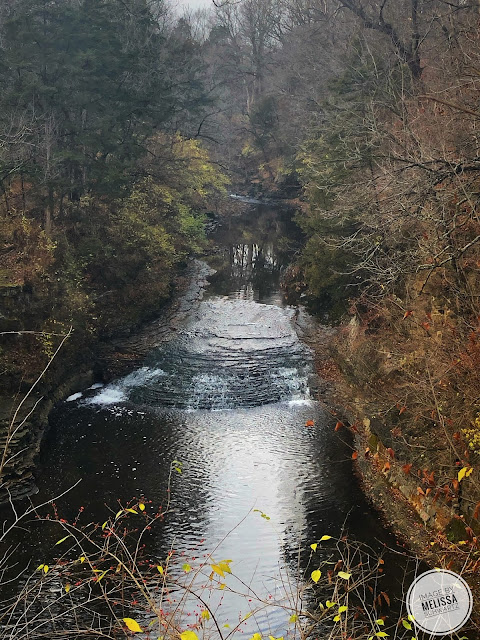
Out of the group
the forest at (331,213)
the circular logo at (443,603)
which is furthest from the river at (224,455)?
the circular logo at (443,603)

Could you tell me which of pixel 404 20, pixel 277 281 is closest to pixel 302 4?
pixel 404 20

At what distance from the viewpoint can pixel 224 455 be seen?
42.9ft

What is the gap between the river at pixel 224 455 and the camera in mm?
10047

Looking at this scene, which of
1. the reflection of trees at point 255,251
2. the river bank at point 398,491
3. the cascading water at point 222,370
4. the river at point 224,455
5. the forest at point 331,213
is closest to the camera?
the river bank at point 398,491

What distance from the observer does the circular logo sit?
5.01 m

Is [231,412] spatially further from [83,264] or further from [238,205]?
[238,205]

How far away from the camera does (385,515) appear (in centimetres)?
1083

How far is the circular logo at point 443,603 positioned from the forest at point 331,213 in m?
2.87

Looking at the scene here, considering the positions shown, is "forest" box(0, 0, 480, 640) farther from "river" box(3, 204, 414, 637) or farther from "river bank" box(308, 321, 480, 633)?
"river" box(3, 204, 414, 637)

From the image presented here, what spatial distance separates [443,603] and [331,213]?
12669 millimetres

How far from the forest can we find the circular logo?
287cm

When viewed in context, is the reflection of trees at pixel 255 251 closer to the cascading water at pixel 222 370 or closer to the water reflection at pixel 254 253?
the water reflection at pixel 254 253

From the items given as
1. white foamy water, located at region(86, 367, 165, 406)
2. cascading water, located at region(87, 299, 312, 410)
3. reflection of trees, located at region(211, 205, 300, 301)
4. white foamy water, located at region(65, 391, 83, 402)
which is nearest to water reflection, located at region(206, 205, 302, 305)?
reflection of trees, located at region(211, 205, 300, 301)

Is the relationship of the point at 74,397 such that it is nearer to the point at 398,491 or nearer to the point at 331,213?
the point at 331,213
